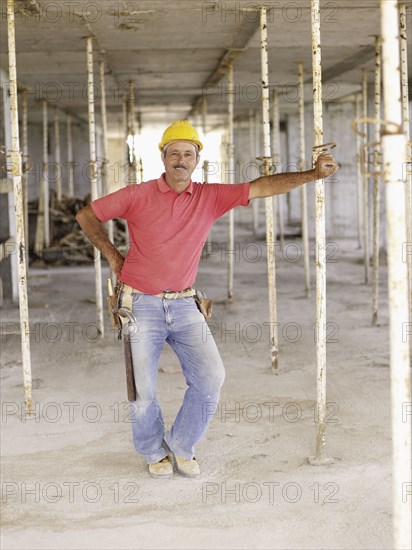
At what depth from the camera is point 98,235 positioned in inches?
178

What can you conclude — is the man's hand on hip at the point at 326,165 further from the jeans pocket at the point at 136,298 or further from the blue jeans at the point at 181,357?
the jeans pocket at the point at 136,298

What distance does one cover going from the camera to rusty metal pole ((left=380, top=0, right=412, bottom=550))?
2.50 meters

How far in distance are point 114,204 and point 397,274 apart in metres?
2.16

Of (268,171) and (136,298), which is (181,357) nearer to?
(136,298)

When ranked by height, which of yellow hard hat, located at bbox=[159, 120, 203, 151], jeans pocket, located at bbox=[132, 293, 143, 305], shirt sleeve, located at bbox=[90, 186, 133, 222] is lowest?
jeans pocket, located at bbox=[132, 293, 143, 305]

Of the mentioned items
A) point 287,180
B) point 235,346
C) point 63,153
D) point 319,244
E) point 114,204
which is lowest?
point 235,346

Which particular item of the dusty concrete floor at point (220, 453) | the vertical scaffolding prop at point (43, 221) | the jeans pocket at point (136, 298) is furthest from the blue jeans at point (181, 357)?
the vertical scaffolding prop at point (43, 221)

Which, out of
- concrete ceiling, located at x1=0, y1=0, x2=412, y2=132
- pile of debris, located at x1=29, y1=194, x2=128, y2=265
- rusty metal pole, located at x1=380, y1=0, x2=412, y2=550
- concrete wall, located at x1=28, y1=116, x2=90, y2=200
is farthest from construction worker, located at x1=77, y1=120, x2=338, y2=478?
concrete wall, located at x1=28, y1=116, x2=90, y2=200

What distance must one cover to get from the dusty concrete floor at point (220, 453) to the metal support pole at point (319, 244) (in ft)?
0.80

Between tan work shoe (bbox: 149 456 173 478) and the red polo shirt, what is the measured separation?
3.25 feet

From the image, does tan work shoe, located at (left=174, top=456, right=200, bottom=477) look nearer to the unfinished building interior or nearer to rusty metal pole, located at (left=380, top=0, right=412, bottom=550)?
the unfinished building interior

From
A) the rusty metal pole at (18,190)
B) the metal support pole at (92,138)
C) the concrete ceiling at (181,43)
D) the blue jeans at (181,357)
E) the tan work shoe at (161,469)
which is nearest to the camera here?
the blue jeans at (181,357)

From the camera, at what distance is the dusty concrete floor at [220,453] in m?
3.74

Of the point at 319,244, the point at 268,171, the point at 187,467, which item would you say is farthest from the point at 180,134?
the point at 268,171
